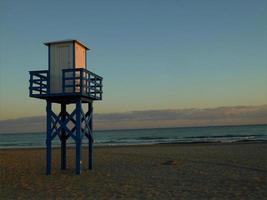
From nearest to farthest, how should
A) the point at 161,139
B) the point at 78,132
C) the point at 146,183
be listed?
the point at 146,183 → the point at 78,132 → the point at 161,139

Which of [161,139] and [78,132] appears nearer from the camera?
[78,132]

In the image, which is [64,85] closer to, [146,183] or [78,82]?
[78,82]

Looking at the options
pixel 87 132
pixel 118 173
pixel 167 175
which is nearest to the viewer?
pixel 167 175

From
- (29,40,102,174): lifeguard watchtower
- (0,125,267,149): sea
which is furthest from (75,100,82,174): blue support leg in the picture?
(0,125,267,149): sea

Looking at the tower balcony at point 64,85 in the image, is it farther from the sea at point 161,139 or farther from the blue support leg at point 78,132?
the sea at point 161,139

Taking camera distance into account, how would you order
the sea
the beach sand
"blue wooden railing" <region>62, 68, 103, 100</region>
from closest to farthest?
the beach sand → "blue wooden railing" <region>62, 68, 103, 100</region> → the sea

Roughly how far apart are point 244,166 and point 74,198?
9.74 meters

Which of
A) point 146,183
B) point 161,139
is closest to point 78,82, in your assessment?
point 146,183

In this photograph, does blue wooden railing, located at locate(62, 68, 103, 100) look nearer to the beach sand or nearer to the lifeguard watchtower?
the lifeguard watchtower

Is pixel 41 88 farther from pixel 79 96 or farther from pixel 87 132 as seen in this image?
pixel 87 132

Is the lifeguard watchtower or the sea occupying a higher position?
the lifeguard watchtower

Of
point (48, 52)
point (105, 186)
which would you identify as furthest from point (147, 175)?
point (48, 52)

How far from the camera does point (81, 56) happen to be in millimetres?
15789

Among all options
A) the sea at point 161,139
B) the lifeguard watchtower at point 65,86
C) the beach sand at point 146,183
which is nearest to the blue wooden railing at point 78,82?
the lifeguard watchtower at point 65,86
